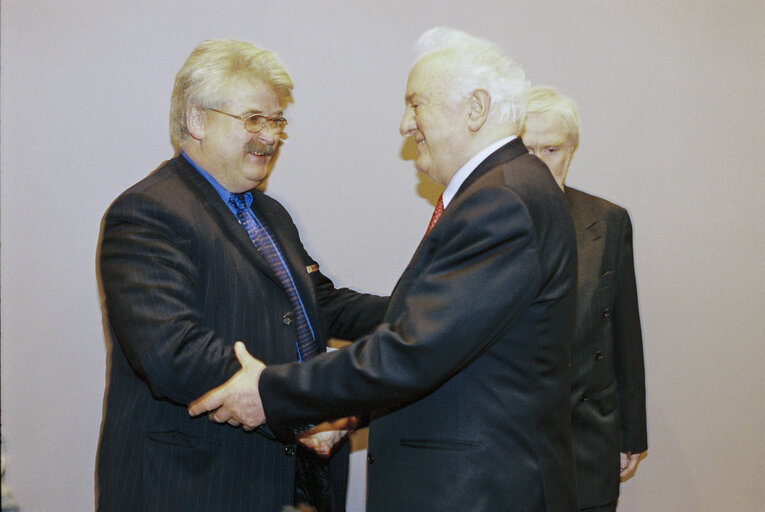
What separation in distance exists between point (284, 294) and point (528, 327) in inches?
29.9

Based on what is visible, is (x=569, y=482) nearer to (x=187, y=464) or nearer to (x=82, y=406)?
(x=187, y=464)

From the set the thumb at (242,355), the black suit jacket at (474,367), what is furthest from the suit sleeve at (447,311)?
the thumb at (242,355)

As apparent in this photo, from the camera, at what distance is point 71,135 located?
2668 mm

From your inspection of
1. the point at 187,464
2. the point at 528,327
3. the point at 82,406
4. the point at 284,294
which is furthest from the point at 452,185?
the point at 82,406

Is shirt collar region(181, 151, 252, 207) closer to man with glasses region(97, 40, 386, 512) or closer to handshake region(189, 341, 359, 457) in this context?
man with glasses region(97, 40, 386, 512)

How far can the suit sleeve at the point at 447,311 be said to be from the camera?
1.78 m

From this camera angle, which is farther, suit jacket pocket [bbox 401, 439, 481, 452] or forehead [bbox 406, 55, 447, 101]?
forehead [bbox 406, 55, 447, 101]

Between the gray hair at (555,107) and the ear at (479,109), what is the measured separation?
0.73 m

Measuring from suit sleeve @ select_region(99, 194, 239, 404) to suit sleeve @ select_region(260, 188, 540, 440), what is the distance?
33 cm

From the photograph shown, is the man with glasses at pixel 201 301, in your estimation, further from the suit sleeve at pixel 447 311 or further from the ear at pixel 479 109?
the ear at pixel 479 109

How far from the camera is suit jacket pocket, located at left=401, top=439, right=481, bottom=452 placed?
1.84 m

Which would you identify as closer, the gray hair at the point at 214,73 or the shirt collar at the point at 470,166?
the shirt collar at the point at 470,166

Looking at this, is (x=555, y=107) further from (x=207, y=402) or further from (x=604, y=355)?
(x=207, y=402)

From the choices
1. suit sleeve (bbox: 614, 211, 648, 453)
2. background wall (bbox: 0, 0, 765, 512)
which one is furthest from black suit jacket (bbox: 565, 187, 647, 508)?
background wall (bbox: 0, 0, 765, 512)
